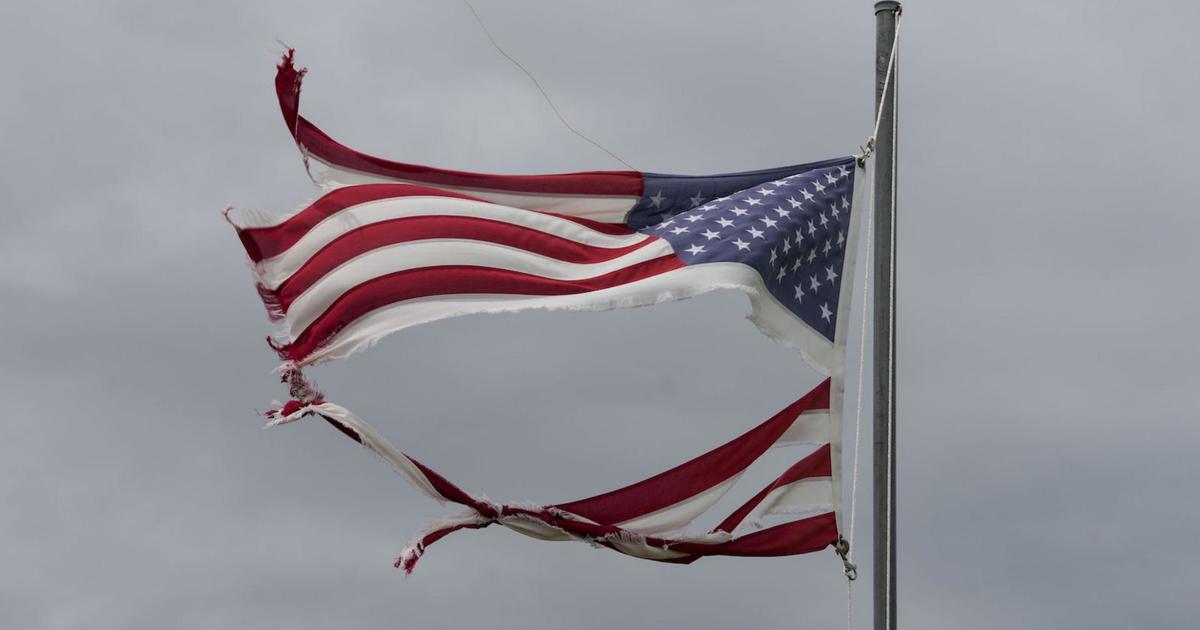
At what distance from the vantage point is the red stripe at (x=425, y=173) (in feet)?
66.5

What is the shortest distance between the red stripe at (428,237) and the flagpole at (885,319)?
2179 millimetres

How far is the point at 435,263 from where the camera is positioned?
19.8 meters

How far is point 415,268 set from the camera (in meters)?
19.7

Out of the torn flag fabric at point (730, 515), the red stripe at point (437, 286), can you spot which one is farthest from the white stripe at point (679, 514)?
the red stripe at point (437, 286)

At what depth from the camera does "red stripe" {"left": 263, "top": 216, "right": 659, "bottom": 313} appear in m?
19.8

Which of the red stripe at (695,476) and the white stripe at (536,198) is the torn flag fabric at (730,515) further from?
the white stripe at (536,198)

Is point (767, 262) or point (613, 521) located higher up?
point (767, 262)

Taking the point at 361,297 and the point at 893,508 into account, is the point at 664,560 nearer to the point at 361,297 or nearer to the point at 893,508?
the point at 893,508

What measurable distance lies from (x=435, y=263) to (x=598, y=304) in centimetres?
153

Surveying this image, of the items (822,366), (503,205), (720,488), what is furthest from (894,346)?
(503,205)

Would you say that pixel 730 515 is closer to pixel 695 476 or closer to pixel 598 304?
pixel 695 476

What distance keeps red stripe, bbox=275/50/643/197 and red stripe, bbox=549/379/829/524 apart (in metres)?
2.68

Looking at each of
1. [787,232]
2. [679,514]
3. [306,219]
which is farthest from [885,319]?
[306,219]

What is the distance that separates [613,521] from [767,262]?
8.88ft
